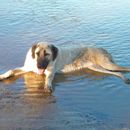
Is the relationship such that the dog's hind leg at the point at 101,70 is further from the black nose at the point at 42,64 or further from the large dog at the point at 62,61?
the black nose at the point at 42,64

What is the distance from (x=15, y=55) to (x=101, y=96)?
2.90m

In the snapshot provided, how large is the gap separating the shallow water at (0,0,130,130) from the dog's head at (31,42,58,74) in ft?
1.06

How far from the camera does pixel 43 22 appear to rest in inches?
532

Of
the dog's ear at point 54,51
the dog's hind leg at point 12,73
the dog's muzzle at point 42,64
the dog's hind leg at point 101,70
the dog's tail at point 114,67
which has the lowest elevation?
the dog's hind leg at point 101,70

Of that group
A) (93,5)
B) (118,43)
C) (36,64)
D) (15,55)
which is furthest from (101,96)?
(93,5)

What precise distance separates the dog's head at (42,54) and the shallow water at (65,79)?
0.32 metres

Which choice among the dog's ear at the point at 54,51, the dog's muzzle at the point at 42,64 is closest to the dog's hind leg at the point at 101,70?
the dog's ear at the point at 54,51

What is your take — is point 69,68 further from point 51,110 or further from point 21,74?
point 51,110

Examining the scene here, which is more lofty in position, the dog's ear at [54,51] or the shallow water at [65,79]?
the dog's ear at [54,51]

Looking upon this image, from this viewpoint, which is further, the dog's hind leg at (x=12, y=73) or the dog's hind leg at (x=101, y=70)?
the dog's hind leg at (x=101, y=70)

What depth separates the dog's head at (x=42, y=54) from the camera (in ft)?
27.8

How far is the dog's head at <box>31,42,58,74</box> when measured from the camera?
8.46m

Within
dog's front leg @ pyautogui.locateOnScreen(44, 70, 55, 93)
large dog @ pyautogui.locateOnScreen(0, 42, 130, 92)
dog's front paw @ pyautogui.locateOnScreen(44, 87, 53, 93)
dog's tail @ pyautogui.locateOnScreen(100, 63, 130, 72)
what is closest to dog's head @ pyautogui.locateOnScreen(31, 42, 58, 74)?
large dog @ pyautogui.locateOnScreen(0, 42, 130, 92)

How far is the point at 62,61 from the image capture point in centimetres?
925
